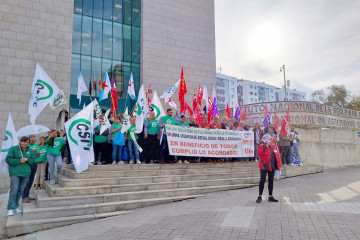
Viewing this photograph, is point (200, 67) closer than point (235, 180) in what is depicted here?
No

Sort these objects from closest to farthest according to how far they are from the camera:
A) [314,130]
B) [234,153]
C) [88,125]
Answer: [88,125] → [234,153] → [314,130]

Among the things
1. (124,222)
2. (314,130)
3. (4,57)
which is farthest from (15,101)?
(314,130)

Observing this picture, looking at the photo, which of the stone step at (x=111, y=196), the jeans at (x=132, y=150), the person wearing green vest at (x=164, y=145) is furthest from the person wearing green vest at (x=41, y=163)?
the person wearing green vest at (x=164, y=145)

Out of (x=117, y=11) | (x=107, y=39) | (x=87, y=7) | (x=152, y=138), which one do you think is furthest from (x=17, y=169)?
(x=117, y=11)

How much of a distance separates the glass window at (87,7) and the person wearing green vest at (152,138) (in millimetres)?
11892

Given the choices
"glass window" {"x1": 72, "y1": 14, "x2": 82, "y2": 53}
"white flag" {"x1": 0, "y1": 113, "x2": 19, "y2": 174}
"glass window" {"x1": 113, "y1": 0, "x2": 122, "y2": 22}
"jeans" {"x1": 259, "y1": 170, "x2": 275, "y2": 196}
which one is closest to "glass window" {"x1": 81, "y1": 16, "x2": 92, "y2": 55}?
"glass window" {"x1": 72, "y1": 14, "x2": 82, "y2": 53}

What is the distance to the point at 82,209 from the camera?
6.59 metres

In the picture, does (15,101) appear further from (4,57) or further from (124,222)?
(124,222)

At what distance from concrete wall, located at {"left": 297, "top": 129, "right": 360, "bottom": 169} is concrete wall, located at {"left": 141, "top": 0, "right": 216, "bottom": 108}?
8.10 m

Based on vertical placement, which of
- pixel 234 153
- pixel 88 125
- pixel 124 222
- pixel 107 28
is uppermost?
pixel 107 28

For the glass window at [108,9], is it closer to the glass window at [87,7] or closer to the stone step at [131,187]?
the glass window at [87,7]

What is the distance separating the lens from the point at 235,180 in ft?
32.3

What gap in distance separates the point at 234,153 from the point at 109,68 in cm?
1151

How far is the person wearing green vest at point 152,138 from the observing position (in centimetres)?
1013
